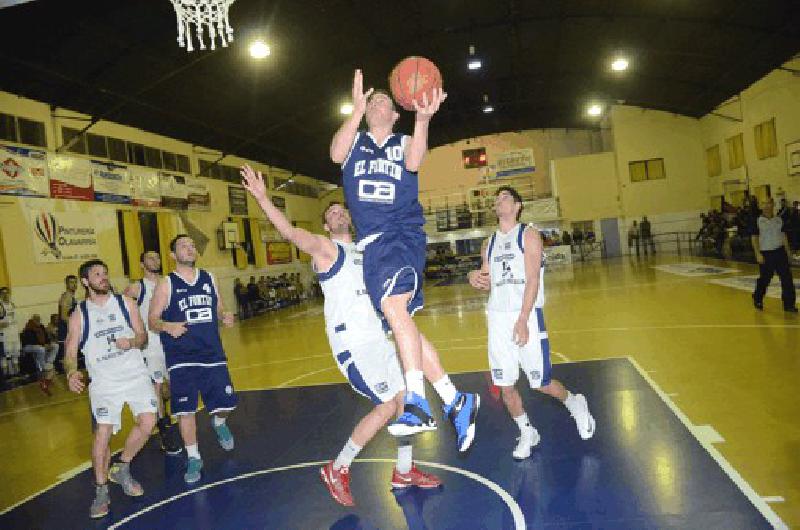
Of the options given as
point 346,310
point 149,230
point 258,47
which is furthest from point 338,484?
point 149,230

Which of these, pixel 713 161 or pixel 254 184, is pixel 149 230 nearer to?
pixel 254 184

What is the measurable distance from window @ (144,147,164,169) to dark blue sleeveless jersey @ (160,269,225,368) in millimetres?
14282

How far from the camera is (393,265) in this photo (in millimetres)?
3119

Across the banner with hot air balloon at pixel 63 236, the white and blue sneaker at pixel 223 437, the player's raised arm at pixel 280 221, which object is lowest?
the white and blue sneaker at pixel 223 437

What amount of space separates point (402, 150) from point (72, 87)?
44.2 feet

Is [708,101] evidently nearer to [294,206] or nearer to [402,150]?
[294,206]

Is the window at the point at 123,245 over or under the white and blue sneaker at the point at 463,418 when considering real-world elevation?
over

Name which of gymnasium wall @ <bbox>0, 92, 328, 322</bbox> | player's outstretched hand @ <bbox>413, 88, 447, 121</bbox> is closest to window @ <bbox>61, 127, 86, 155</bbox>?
gymnasium wall @ <bbox>0, 92, 328, 322</bbox>

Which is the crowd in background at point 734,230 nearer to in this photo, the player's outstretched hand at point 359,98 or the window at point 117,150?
the player's outstretched hand at point 359,98

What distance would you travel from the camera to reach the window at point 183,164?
765 inches

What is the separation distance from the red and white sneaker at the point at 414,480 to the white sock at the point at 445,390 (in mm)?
932

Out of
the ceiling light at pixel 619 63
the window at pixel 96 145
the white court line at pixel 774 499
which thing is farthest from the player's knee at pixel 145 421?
the ceiling light at pixel 619 63

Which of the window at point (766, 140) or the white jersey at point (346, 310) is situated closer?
the white jersey at point (346, 310)

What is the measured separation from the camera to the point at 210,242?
67.3 ft
